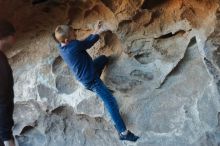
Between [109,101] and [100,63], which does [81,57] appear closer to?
[100,63]

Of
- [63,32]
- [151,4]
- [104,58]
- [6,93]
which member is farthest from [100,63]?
[6,93]

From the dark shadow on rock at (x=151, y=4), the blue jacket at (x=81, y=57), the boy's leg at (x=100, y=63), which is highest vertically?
the dark shadow on rock at (x=151, y=4)

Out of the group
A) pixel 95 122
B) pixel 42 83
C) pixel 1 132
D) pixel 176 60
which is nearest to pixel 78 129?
pixel 95 122

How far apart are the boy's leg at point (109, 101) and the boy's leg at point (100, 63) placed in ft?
0.33

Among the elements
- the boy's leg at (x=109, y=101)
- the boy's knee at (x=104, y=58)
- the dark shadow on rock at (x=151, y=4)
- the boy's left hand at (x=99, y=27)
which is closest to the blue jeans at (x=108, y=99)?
the boy's leg at (x=109, y=101)

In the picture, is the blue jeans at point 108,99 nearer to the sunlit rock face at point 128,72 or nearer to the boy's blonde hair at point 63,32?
the sunlit rock face at point 128,72

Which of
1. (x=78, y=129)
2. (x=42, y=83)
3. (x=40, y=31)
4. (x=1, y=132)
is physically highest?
(x=1, y=132)

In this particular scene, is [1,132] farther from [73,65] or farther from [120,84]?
[120,84]

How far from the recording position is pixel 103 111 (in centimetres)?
295

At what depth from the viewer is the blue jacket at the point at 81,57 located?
8.76 ft

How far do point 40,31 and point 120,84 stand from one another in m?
0.62

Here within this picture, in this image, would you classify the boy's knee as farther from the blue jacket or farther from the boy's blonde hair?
the boy's blonde hair

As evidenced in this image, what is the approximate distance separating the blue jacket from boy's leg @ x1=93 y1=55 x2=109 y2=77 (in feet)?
0.23

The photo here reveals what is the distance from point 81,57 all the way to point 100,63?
0.57 ft
